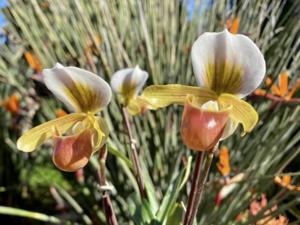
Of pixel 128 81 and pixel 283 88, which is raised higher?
pixel 128 81

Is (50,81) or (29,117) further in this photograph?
(29,117)

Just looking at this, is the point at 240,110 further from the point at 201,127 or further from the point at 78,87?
the point at 78,87

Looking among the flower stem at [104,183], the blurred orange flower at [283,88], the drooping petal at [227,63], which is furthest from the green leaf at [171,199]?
the blurred orange flower at [283,88]

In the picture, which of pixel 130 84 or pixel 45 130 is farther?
pixel 130 84

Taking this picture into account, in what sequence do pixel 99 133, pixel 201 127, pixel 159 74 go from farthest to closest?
pixel 159 74 < pixel 99 133 < pixel 201 127

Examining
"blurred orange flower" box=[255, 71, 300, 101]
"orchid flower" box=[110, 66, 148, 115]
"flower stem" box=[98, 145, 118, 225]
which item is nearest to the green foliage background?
"blurred orange flower" box=[255, 71, 300, 101]

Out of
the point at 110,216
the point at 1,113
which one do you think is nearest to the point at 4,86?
the point at 1,113

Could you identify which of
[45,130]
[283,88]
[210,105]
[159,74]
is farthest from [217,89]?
[159,74]

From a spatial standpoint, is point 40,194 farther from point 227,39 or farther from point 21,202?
point 227,39
